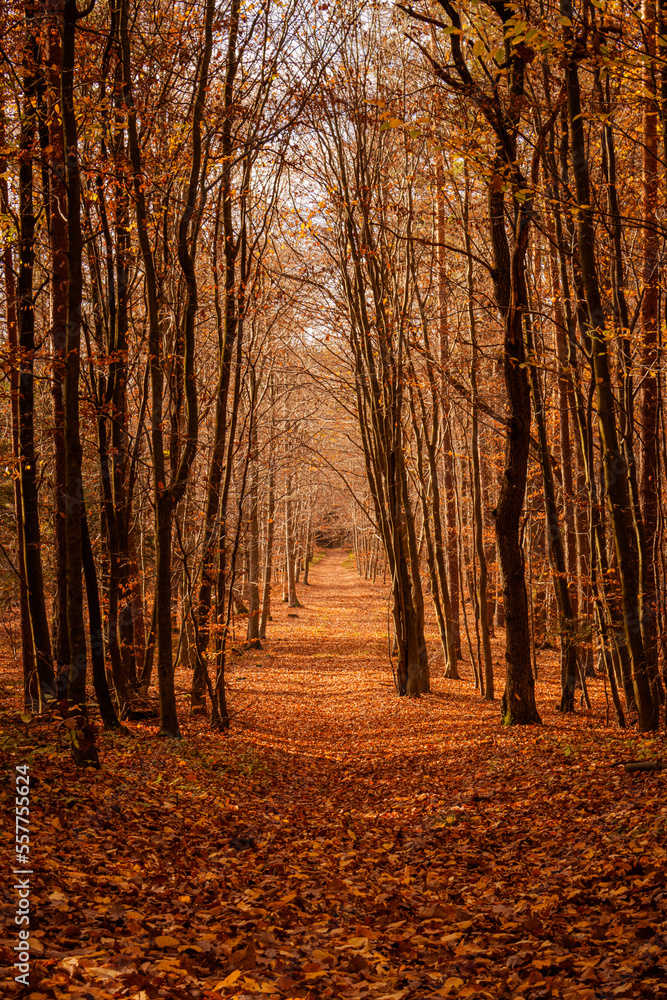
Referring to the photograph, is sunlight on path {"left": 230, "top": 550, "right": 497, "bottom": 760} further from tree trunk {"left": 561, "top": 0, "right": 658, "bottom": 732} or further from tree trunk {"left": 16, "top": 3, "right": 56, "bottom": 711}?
tree trunk {"left": 16, "top": 3, "right": 56, "bottom": 711}

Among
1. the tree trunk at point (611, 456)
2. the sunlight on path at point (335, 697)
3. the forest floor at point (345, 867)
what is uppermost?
the tree trunk at point (611, 456)

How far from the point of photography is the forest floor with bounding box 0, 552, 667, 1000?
3.27 m

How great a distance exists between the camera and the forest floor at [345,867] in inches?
129

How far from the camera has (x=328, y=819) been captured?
6.71 meters

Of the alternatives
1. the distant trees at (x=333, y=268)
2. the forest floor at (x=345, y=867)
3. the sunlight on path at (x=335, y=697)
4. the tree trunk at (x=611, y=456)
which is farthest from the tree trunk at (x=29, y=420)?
the tree trunk at (x=611, y=456)

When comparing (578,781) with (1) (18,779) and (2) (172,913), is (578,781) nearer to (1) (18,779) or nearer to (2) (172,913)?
(2) (172,913)

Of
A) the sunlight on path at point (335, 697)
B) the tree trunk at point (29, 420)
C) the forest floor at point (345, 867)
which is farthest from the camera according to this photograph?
the sunlight on path at point (335, 697)

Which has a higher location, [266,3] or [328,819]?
[266,3]

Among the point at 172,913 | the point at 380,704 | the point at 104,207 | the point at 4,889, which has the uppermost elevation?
the point at 104,207

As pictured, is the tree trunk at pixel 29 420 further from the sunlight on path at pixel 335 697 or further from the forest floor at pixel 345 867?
the sunlight on path at pixel 335 697

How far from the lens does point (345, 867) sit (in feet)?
17.1

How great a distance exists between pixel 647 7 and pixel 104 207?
6.92 meters

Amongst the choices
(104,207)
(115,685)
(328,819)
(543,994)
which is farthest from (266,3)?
(543,994)

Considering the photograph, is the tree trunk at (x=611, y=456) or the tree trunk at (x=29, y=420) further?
the tree trunk at (x=29, y=420)
